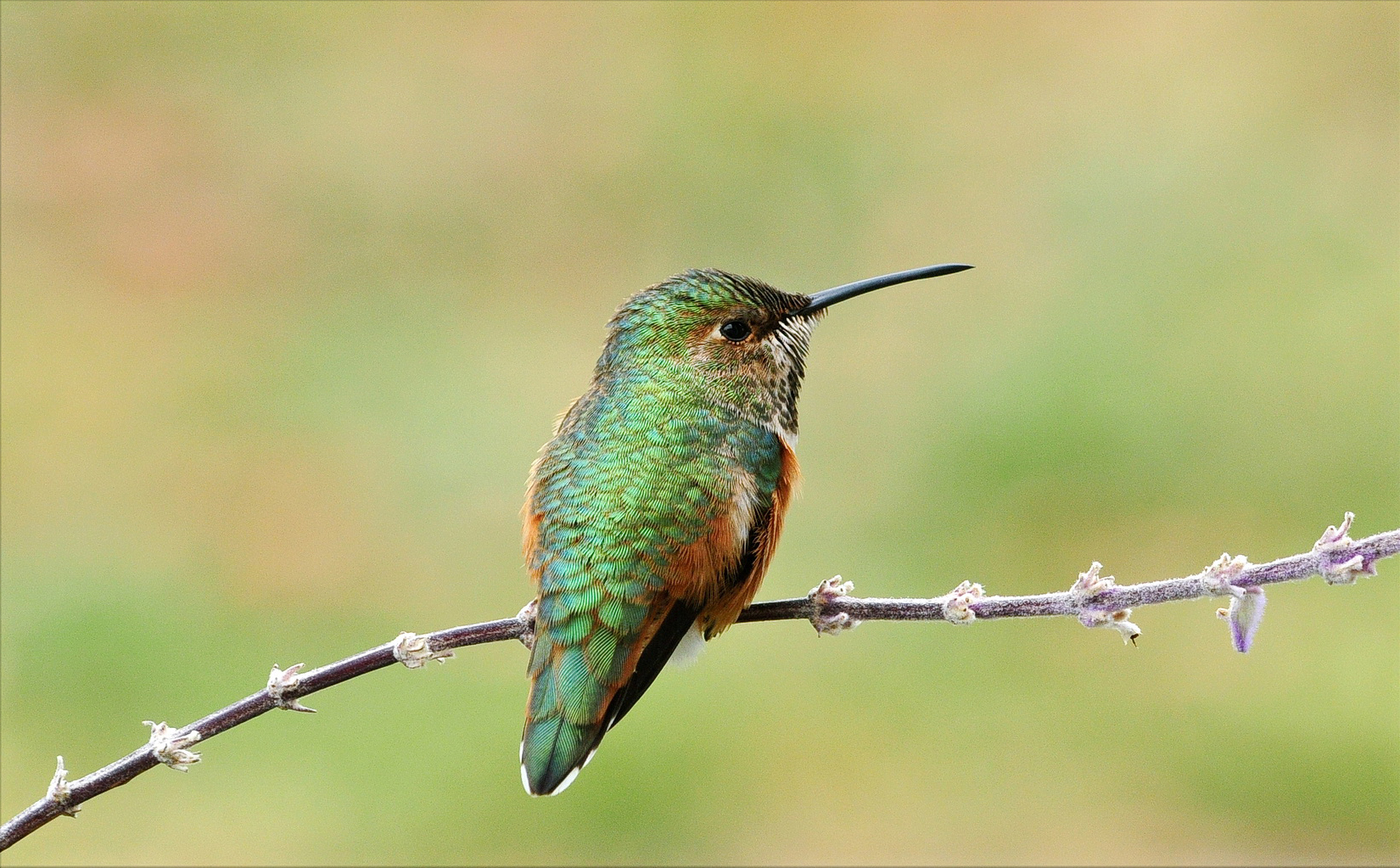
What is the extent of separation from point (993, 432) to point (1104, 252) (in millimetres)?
1789

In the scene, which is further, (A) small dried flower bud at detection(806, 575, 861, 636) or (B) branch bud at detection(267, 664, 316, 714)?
(A) small dried flower bud at detection(806, 575, 861, 636)

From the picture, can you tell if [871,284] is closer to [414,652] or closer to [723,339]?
[723,339]

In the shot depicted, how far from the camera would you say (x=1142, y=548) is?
651 cm

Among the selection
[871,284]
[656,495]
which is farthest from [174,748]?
[871,284]

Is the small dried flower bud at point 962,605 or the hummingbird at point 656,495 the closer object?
the small dried flower bud at point 962,605

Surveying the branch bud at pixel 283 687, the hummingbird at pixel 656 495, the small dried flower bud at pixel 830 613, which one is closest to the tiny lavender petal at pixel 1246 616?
the small dried flower bud at pixel 830 613

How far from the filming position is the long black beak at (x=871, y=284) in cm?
288

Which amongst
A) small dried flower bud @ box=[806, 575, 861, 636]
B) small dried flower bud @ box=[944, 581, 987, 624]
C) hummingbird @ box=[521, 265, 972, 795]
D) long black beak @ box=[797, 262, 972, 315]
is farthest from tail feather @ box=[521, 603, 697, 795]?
long black beak @ box=[797, 262, 972, 315]

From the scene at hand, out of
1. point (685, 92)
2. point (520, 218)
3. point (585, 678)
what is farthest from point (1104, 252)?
point (585, 678)

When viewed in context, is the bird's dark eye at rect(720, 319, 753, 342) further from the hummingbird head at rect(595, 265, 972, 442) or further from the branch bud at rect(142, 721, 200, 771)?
the branch bud at rect(142, 721, 200, 771)

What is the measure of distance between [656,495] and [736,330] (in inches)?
23.8

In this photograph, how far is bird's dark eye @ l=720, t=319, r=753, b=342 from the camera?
3.08 meters

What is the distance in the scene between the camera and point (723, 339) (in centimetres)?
307

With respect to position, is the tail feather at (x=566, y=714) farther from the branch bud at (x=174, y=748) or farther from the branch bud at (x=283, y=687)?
the branch bud at (x=174, y=748)
